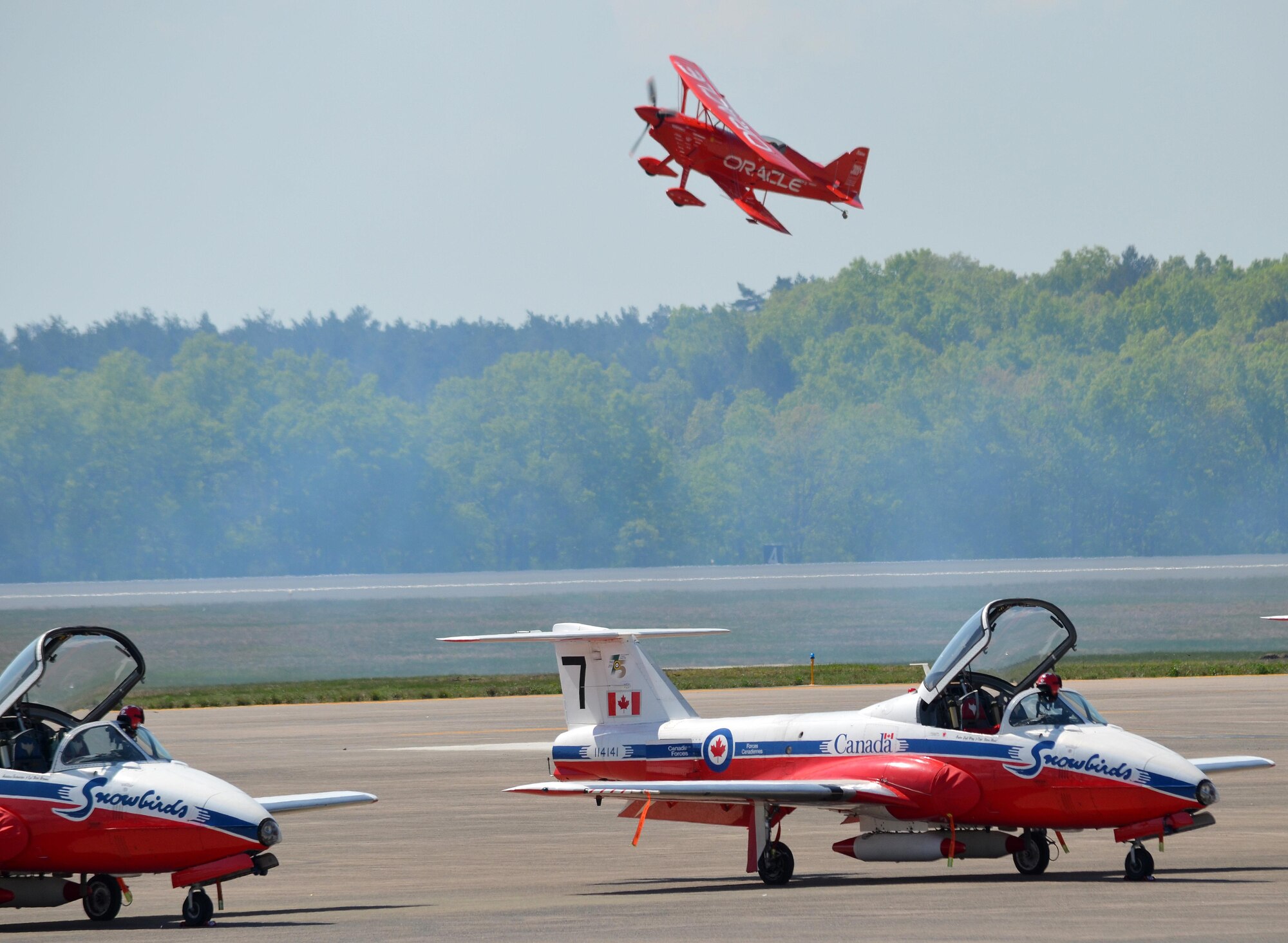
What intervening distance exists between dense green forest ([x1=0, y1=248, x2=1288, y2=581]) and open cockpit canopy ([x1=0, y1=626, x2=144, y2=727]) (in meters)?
150

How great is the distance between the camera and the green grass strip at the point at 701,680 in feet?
185

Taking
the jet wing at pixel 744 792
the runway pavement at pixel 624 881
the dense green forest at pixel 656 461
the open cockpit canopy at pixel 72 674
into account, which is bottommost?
the runway pavement at pixel 624 881

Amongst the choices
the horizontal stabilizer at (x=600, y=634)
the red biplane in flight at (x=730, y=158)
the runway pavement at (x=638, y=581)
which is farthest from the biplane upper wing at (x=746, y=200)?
the runway pavement at (x=638, y=581)

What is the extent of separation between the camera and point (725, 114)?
65.2 meters

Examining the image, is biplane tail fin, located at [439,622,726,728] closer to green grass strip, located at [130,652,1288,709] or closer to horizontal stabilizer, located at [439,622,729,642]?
horizontal stabilizer, located at [439,622,729,642]

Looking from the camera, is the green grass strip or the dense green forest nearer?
the green grass strip

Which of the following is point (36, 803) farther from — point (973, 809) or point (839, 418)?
point (839, 418)

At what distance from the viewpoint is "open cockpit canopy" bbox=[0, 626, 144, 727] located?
19141 mm

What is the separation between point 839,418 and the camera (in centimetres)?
17675

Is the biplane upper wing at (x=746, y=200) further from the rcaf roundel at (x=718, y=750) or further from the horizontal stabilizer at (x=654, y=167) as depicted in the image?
the rcaf roundel at (x=718, y=750)

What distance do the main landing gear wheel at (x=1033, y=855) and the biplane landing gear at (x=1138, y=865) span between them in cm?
98

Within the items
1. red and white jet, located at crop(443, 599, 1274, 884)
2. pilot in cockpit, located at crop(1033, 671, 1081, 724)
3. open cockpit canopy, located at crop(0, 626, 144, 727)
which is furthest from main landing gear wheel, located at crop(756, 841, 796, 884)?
open cockpit canopy, located at crop(0, 626, 144, 727)

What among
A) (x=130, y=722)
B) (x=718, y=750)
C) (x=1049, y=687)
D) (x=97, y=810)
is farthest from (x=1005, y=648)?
(x=97, y=810)

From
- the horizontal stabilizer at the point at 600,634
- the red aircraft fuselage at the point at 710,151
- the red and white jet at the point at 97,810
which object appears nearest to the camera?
the red and white jet at the point at 97,810
